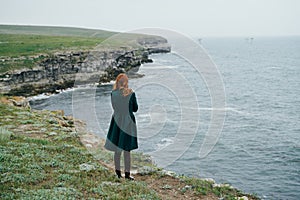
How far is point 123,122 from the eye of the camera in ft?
34.0

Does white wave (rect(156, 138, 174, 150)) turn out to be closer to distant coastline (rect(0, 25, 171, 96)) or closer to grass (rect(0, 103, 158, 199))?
grass (rect(0, 103, 158, 199))

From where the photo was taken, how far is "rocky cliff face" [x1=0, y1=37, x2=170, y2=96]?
2324 inches

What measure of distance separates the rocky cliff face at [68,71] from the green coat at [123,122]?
5032 centimetres

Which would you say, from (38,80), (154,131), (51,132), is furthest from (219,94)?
(51,132)

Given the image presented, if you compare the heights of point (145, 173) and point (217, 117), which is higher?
point (145, 173)

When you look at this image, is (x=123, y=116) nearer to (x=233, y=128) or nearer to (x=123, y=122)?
(x=123, y=122)

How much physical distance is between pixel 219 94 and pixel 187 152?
1491 inches

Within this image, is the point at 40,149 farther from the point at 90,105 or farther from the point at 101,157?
the point at 90,105

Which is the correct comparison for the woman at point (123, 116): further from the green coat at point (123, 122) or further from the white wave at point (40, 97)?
the white wave at point (40, 97)

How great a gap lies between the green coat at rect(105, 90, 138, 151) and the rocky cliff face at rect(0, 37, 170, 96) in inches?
1981

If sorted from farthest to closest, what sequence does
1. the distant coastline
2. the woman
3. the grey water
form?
the distant coastline
the grey water
the woman

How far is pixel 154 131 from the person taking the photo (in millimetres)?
37250

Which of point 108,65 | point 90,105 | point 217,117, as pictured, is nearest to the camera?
point 217,117

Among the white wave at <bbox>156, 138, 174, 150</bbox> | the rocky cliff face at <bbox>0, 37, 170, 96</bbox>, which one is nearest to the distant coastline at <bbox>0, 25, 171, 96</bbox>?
the rocky cliff face at <bbox>0, 37, 170, 96</bbox>
